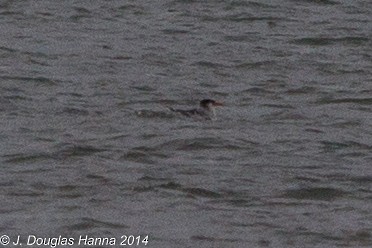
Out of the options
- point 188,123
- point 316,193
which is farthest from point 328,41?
point 316,193

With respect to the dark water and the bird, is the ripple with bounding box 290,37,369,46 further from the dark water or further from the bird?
the bird

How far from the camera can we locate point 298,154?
579 inches

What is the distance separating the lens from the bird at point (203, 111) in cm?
1579

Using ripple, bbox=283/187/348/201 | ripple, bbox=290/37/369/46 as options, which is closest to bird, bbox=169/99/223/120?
ripple, bbox=283/187/348/201

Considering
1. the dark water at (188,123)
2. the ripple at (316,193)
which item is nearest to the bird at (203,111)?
the dark water at (188,123)

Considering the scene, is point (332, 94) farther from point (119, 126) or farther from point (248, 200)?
point (248, 200)

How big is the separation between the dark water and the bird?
9 centimetres

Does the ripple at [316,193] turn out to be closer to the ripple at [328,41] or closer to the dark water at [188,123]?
the dark water at [188,123]

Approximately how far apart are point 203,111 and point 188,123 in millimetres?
252

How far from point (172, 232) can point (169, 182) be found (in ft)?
4.86

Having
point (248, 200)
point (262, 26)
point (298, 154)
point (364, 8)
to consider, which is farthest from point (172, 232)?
point (364, 8)

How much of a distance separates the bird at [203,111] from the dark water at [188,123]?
9 centimetres

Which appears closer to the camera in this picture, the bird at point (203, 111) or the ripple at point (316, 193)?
the ripple at point (316, 193)

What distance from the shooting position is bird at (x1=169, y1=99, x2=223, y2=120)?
15.8 m
